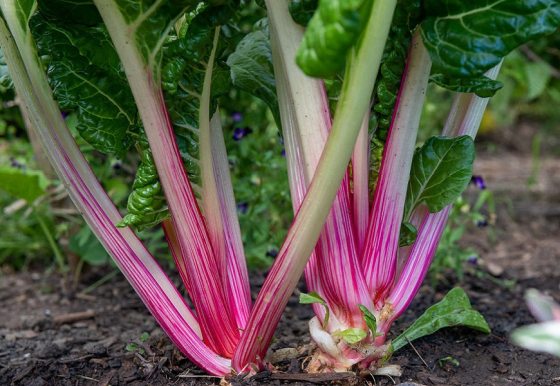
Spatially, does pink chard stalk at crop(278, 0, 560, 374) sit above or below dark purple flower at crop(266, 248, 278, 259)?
above

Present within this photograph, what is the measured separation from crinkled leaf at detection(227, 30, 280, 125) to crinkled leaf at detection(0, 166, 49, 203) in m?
1.17

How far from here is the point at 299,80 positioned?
4.83 feet

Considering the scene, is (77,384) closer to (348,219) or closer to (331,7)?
(348,219)

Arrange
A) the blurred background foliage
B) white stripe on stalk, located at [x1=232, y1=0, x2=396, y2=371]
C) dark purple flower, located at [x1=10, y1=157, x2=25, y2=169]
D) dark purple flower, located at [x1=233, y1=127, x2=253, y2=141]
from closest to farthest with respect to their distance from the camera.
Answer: white stripe on stalk, located at [x1=232, y1=0, x2=396, y2=371] → dark purple flower, located at [x1=233, y1=127, x2=253, y2=141] → the blurred background foliage → dark purple flower, located at [x1=10, y1=157, x2=25, y2=169]

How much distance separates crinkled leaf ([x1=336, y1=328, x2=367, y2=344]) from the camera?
143 cm

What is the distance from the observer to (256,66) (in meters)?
1.72

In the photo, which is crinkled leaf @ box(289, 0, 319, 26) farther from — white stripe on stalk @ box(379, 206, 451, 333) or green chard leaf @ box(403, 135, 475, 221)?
white stripe on stalk @ box(379, 206, 451, 333)

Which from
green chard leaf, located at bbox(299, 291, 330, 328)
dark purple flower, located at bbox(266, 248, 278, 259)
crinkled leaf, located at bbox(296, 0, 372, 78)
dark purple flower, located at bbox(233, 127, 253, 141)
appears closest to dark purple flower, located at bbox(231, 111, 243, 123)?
dark purple flower, located at bbox(233, 127, 253, 141)

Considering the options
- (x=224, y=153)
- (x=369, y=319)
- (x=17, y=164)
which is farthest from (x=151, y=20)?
(x=17, y=164)

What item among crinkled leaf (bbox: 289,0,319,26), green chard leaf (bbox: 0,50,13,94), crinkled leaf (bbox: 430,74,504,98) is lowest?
crinkled leaf (bbox: 430,74,504,98)

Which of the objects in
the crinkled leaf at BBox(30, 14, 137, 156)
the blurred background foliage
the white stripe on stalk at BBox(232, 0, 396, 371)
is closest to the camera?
the white stripe on stalk at BBox(232, 0, 396, 371)

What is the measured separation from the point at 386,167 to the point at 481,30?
364 millimetres

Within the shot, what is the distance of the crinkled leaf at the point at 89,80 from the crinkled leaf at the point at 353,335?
687 millimetres

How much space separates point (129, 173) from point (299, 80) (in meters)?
1.55
